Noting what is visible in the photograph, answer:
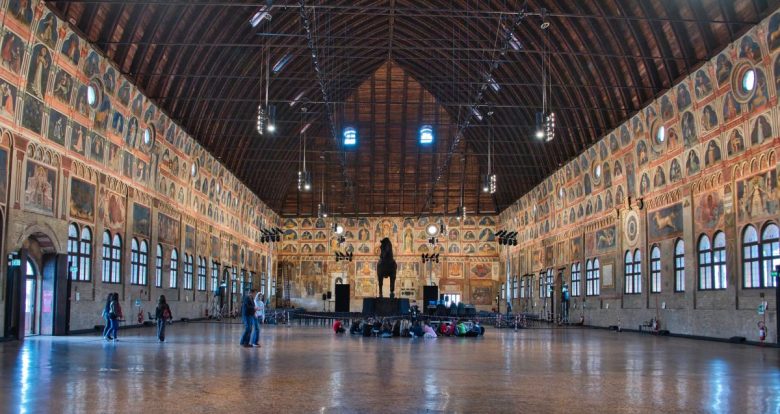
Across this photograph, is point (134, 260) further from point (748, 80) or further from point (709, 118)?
point (748, 80)

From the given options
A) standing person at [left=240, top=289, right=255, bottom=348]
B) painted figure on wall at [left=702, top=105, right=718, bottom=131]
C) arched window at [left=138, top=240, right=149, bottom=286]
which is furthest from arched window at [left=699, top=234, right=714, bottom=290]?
arched window at [left=138, top=240, right=149, bottom=286]

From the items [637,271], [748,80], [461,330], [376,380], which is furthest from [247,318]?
[637,271]

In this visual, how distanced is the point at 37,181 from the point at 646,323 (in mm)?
27902

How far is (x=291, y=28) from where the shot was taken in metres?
44.7

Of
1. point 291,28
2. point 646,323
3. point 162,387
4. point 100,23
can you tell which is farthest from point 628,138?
point 162,387

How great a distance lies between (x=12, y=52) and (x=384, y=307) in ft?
76.4

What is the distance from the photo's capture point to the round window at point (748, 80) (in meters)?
27.3

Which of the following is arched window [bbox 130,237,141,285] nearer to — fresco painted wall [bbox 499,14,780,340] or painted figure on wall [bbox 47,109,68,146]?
painted figure on wall [bbox 47,109,68,146]

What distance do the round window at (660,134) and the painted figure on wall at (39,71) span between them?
26.3 metres

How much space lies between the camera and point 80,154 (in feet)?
99.8

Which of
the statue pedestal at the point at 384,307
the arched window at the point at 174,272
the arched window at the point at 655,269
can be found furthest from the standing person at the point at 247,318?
the arched window at the point at 655,269

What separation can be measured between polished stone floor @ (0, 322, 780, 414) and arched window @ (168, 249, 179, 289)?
67.8ft

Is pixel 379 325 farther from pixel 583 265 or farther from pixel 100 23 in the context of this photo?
pixel 583 265

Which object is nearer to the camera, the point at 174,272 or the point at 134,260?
the point at 134,260
